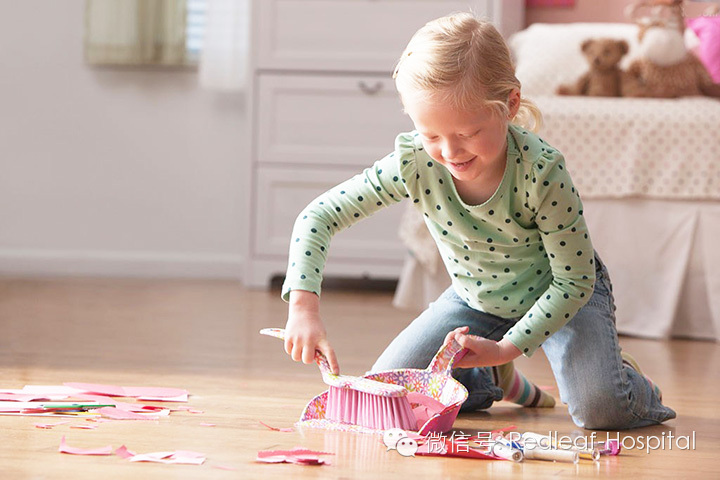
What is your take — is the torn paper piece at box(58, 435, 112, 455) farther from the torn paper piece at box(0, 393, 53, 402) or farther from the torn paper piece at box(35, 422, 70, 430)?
the torn paper piece at box(0, 393, 53, 402)

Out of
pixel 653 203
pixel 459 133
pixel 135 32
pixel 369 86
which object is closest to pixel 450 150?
pixel 459 133

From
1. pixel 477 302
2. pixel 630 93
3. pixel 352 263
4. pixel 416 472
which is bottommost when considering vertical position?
pixel 352 263

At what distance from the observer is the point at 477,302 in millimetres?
1454

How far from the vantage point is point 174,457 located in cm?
113

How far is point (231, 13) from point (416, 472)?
2.42 meters

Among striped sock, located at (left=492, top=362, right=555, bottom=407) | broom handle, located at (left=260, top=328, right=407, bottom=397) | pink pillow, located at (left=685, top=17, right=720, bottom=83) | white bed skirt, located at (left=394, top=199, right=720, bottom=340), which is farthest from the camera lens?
pink pillow, located at (left=685, top=17, right=720, bottom=83)

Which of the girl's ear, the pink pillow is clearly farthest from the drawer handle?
the girl's ear

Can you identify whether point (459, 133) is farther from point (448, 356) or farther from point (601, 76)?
point (601, 76)

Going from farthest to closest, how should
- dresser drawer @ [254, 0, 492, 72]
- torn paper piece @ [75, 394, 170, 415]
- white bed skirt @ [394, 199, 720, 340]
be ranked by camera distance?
dresser drawer @ [254, 0, 492, 72], white bed skirt @ [394, 199, 720, 340], torn paper piece @ [75, 394, 170, 415]

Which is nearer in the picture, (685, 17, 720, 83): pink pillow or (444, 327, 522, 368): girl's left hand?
(444, 327, 522, 368): girl's left hand

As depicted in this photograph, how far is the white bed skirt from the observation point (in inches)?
93.9

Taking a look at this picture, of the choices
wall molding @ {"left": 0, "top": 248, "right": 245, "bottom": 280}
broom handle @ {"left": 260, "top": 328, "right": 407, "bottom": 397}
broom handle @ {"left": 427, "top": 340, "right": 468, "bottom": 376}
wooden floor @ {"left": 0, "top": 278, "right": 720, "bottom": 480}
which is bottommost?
wall molding @ {"left": 0, "top": 248, "right": 245, "bottom": 280}

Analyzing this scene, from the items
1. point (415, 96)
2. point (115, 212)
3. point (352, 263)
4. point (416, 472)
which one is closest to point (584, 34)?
point (352, 263)

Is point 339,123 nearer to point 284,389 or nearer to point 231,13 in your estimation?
point 231,13
